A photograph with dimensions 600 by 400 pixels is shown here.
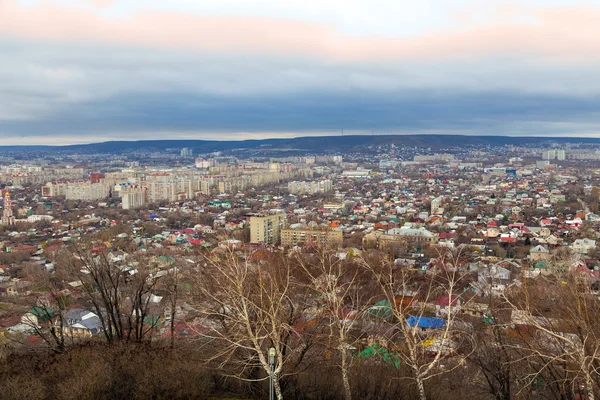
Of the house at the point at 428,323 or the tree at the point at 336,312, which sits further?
the house at the point at 428,323

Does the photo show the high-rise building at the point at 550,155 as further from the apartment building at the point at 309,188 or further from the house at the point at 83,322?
the house at the point at 83,322

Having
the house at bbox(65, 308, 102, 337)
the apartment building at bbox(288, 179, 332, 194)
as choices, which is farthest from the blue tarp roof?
the apartment building at bbox(288, 179, 332, 194)

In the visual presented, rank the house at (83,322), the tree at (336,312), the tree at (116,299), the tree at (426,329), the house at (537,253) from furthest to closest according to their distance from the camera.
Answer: the house at (537,253), the house at (83,322), the tree at (116,299), the tree at (336,312), the tree at (426,329)

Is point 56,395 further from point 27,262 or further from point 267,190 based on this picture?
point 267,190

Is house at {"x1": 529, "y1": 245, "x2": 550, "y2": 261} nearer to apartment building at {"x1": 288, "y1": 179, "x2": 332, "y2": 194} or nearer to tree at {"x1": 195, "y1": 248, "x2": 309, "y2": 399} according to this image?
tree at {"x1": 195, "y1": 248, "x2": 309, "y2": 399}

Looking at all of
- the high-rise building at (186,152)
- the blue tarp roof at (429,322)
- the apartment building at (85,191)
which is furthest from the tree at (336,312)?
the high-rise building at (186,152)
